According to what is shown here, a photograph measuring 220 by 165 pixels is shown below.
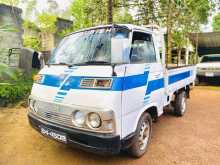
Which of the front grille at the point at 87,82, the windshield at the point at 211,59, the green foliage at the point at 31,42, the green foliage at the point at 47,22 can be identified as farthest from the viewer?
the green foliage at the point at 47,22

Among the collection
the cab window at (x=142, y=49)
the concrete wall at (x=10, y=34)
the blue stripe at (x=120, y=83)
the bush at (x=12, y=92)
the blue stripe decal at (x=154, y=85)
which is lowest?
the bush at (x=12, y=92)

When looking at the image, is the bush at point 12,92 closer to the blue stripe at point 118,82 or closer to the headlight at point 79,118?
the blue stripe at point 118,82

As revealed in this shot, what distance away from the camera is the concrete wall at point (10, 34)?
9.59m

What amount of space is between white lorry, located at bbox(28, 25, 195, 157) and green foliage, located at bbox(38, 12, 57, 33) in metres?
13.4

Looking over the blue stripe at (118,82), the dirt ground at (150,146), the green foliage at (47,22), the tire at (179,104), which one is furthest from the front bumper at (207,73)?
the green foliage at (47,22)

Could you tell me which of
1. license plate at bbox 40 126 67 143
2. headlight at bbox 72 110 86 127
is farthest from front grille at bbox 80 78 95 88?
license plate at bbox 40 126 67 143

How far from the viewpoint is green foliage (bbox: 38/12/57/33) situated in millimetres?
16784

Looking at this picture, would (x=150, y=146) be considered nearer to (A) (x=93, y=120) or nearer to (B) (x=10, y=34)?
(A) (x=93, y=120)

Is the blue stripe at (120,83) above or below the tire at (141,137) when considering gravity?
above

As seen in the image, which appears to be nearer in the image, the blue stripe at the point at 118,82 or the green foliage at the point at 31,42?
the blue stripe at the point at 118,82

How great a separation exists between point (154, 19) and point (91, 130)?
929cm

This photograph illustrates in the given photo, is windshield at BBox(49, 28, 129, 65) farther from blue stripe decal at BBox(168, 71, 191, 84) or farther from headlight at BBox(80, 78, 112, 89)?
blue stripe decal at BBox(168, 71, 191, 84)

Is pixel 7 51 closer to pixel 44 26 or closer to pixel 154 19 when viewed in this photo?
pixel 154 19

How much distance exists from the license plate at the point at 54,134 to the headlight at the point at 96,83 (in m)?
0.75
